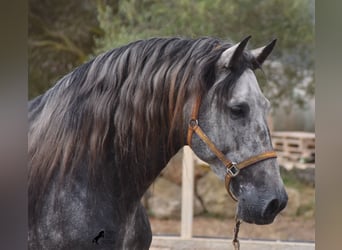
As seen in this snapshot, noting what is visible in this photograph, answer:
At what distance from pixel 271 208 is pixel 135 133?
0.74 m

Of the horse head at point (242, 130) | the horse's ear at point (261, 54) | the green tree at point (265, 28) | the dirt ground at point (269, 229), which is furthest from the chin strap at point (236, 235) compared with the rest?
the horse's ear at point (261, 54)

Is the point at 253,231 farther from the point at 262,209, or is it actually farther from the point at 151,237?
the point at 151,237

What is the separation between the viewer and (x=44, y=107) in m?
2.91

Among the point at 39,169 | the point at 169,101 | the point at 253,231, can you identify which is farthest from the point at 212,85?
the point at 39,169

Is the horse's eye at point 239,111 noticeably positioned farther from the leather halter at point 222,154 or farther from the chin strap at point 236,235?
the chin strap at point 236,235

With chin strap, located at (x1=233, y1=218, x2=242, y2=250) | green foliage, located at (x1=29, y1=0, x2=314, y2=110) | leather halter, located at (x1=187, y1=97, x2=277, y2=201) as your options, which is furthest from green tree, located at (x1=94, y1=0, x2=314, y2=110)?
chin strap, located at (x1=233, y1=218, x2=242, y2=250)

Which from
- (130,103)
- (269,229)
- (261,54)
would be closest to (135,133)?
(130,103)

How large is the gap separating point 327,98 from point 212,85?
599 mm

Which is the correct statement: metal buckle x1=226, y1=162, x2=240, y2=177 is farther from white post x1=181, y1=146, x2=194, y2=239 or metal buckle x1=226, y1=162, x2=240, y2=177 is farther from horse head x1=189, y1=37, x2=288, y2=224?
white post x1=181, y1=146, x2=194, y2=239

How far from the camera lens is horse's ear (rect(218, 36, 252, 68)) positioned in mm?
2572

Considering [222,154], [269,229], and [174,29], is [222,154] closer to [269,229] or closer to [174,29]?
[269,229]

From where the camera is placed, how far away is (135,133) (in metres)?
2.68

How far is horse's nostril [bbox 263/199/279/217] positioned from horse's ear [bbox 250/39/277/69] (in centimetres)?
65

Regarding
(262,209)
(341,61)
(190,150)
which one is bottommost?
(262,209)
